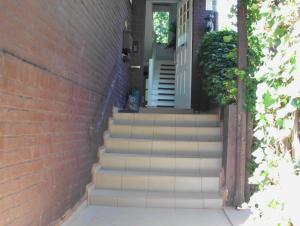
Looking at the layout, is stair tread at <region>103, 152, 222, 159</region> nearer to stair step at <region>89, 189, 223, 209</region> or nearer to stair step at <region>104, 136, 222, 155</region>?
stair step at <region>104, 136, 222, 155</region>

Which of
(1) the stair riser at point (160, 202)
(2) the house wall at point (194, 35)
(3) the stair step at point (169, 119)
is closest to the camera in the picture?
(1) the stair riser at point (160, 202)

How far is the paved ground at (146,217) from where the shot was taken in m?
3.42

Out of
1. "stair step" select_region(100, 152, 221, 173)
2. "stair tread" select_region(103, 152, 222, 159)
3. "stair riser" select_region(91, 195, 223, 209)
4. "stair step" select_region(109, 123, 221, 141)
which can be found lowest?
"stair riser" select_region(91, 195, 223, 209)

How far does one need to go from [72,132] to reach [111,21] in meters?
2.38

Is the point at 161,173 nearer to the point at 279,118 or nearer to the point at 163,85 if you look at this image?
the point at 279,118

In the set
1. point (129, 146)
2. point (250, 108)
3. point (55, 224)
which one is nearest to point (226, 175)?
point (250, 108)

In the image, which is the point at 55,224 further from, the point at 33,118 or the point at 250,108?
the point at 250,108

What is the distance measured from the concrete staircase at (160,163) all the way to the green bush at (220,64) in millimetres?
607

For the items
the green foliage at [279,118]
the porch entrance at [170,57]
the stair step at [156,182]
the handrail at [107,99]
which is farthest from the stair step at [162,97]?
the green foliage at [279,118]

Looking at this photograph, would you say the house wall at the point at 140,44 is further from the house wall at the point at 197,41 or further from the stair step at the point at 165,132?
the stair step at the point at 165,132

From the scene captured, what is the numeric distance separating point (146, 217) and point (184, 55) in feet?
14.5

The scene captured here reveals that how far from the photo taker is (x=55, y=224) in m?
3.01

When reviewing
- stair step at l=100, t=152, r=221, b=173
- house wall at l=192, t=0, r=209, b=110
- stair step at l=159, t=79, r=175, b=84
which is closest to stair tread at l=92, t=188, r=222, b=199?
stair step at l=100, t=152, r=221, b=173

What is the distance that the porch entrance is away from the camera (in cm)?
725
